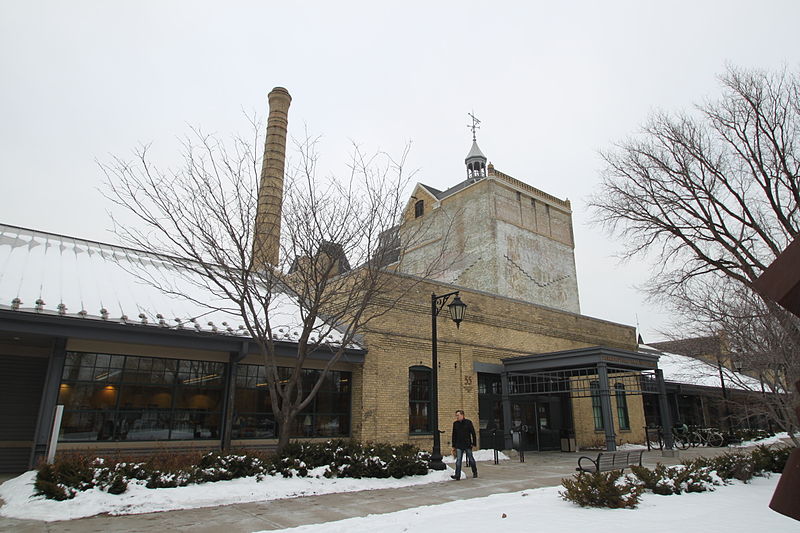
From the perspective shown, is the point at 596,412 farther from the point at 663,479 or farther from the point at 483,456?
the point at 663,479

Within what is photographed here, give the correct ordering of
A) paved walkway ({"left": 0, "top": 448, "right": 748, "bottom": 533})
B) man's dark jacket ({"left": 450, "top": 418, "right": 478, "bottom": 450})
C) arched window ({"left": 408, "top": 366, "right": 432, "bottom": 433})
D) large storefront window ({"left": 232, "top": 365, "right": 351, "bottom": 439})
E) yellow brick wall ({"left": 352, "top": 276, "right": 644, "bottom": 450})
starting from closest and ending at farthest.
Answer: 1. paved walkway ({"left": 0, "top": 448, "right": 748, "bottom": 533})
2. man's dark jacket ({"left": 450, "top": 418, "right": 478, "bottom": 450})
3. large storefront window ({"left": 232, "top": 365, "right": 351, "bottom": 439})
4. yellow brick wall ({"left": 352, "top": 276, "right": 644, "bottom": 450})
5. arched window ({"left": 408, "top": 366, "right": 432, "bottom": 433})

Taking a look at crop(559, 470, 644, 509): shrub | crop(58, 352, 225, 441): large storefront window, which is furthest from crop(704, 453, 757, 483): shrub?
crop(58, 352, 225, 441): large storefront window

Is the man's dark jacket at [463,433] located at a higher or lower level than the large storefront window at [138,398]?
lower

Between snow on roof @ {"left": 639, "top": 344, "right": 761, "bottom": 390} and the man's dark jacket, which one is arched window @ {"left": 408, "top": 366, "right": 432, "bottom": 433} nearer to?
the man's dark jacket

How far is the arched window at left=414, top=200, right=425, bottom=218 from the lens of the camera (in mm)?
36625

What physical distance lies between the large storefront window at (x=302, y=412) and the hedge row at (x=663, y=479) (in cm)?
765

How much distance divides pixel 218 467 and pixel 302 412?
208 inches

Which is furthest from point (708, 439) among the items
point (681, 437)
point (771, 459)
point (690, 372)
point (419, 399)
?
point (419, 399)

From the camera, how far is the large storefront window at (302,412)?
1452 centimetres

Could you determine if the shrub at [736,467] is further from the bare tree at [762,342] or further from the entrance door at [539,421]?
the entrance door at [539,421]

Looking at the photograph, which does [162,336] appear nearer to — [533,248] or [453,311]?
[453,311]

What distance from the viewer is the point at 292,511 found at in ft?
28.2

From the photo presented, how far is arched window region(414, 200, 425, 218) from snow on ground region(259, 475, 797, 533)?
2823 cm

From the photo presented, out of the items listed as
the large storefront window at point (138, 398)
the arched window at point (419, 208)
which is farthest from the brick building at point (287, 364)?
the arched window at point (419, 208)
